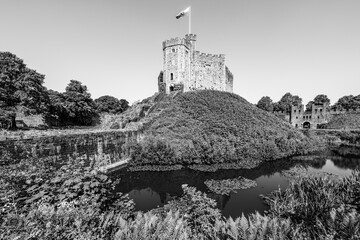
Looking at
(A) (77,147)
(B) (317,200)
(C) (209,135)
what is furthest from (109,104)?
(B) (317,200)

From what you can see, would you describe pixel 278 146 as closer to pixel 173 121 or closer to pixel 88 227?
pixel 173 121

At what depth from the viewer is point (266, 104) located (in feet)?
231

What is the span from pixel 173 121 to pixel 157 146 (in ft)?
23.6

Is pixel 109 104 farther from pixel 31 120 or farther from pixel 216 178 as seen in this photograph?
pixel 216 178

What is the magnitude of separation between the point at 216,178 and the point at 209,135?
7.80 metres

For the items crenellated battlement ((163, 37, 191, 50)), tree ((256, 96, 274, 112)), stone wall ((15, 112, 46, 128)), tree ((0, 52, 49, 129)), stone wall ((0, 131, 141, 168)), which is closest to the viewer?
stone wall ((0, 131, 141, 168))

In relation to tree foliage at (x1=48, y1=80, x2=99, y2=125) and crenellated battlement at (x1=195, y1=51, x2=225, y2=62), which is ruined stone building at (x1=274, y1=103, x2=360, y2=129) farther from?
tree foliage at (x1=48, y1=80, x2=99, y2=125)

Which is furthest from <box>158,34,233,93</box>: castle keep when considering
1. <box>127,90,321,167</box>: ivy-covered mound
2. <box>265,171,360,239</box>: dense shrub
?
<box>265,171,360,239</box>: dense shrub

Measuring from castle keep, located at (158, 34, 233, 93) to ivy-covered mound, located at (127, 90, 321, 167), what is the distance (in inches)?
155

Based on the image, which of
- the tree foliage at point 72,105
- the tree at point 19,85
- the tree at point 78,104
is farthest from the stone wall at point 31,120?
the tree at point 19,85

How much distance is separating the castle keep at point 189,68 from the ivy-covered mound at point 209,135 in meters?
3.94

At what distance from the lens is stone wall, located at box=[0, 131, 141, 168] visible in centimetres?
916

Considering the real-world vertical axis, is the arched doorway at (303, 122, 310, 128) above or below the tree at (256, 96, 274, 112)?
below

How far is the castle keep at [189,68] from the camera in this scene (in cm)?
3309
